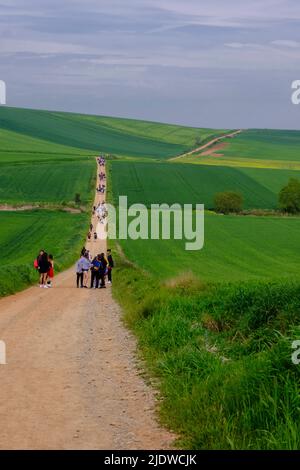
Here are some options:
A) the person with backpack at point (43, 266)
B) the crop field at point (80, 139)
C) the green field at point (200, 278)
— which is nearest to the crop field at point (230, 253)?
the green field at point (200, 278)

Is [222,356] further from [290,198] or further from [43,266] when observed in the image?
[290,198]

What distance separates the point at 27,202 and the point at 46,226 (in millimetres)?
19525

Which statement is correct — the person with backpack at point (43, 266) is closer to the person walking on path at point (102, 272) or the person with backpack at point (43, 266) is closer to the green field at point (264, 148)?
the person walking on path at point (102, 272)

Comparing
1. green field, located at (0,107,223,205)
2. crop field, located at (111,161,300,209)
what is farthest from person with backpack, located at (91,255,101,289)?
crop field, located at (111,161,300,209)

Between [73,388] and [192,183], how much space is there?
317ft

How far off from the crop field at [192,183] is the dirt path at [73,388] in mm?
71894

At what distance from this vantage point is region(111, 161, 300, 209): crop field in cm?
9400

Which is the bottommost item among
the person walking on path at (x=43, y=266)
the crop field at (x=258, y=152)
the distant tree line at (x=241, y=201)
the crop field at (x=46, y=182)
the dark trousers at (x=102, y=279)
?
the dark trousers at (x=102, y=279)

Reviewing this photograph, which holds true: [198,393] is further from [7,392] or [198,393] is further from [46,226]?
[46,226]

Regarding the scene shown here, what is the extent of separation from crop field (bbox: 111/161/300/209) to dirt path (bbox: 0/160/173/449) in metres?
71.9

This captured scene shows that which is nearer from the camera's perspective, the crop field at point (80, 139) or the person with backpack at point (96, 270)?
the person with backpack at point (96, 270)

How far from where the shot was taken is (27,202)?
281 ft

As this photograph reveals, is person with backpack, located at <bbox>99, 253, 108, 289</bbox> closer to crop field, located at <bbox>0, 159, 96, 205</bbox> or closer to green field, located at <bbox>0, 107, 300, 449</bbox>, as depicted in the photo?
green field, located at <bbox>0, 107, 300, 449</bbox>

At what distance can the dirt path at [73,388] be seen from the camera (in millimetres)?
7711
